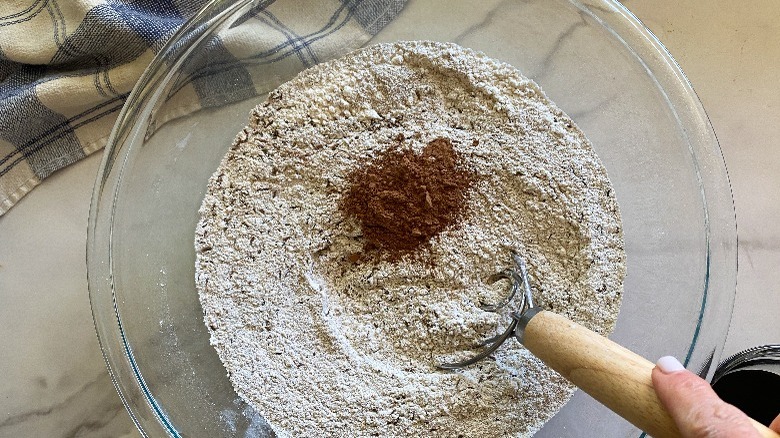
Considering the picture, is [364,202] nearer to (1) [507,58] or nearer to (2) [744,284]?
(1) [507,58]

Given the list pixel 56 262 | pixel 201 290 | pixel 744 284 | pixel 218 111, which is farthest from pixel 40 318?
pixel 744 284

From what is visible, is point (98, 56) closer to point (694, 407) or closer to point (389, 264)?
point (389, 264)

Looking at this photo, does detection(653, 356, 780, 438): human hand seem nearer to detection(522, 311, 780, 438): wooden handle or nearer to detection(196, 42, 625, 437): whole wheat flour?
detection(522, 311, 780, 438): wooden handle

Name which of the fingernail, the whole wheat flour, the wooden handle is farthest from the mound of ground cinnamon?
the fingernail

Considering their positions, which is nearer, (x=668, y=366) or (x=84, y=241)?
(x=668, y=366)

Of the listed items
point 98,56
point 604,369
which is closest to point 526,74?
point 604,369

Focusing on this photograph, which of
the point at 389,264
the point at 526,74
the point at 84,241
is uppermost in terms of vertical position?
the point at 526,74
